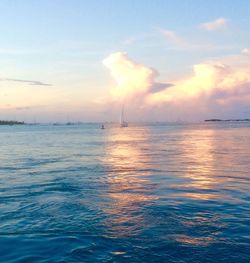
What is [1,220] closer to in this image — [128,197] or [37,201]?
[37,201]

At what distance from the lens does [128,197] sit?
21.2m

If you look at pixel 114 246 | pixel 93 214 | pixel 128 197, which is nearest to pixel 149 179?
pixel 128 197

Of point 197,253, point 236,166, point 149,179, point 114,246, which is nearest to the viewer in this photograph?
point 197,253

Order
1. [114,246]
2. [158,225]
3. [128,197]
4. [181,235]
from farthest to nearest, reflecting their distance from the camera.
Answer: [128,197] < [158,225] < [181,235] < [114,246]

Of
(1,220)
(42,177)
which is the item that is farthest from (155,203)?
(42,177)

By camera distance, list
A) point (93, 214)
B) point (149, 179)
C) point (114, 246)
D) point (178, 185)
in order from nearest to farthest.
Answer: point (114, 246) < point (93, 214) < point (178, 185) < point (149, 179)

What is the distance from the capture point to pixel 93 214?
674 inches

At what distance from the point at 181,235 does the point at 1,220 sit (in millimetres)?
7997

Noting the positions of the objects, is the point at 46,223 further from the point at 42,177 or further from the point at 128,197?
the point at 42,177

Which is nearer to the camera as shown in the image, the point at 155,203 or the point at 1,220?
the point at 1,220

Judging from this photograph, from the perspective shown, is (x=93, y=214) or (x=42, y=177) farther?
(x=42, y=177)

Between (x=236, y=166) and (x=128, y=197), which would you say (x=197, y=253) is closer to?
(x=128, y=197)

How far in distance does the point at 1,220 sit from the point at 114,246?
6.06 m

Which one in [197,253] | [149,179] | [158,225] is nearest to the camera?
[197,253]
